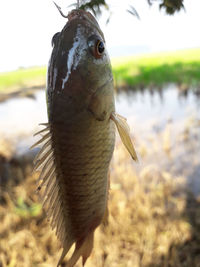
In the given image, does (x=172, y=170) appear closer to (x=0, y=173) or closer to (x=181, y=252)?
(x=181, y=252)

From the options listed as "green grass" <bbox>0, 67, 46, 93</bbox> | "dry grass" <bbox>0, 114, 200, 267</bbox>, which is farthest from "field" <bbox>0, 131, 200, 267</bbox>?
"green grass" <bbox>0, 67, 46, 93</bbox>

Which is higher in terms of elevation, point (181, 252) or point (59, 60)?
point (59, 60)

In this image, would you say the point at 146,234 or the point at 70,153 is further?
the point at 146,234

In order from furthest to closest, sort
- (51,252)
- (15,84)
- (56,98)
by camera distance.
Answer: (15,84)
(51,252)
(56,98)

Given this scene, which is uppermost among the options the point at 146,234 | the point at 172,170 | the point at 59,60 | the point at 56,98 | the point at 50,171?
the point at 59,60

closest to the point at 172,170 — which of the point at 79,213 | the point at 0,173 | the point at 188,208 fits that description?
the point at 188,208

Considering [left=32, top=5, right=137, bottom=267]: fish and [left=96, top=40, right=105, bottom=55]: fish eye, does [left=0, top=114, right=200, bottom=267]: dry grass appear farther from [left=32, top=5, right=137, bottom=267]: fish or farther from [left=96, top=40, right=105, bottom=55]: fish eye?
[left=96, top=40, right=105, bottom=55]: fish eye

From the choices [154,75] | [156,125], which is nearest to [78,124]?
[156,125]

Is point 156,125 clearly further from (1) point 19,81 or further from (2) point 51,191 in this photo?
(1) point 19,81
